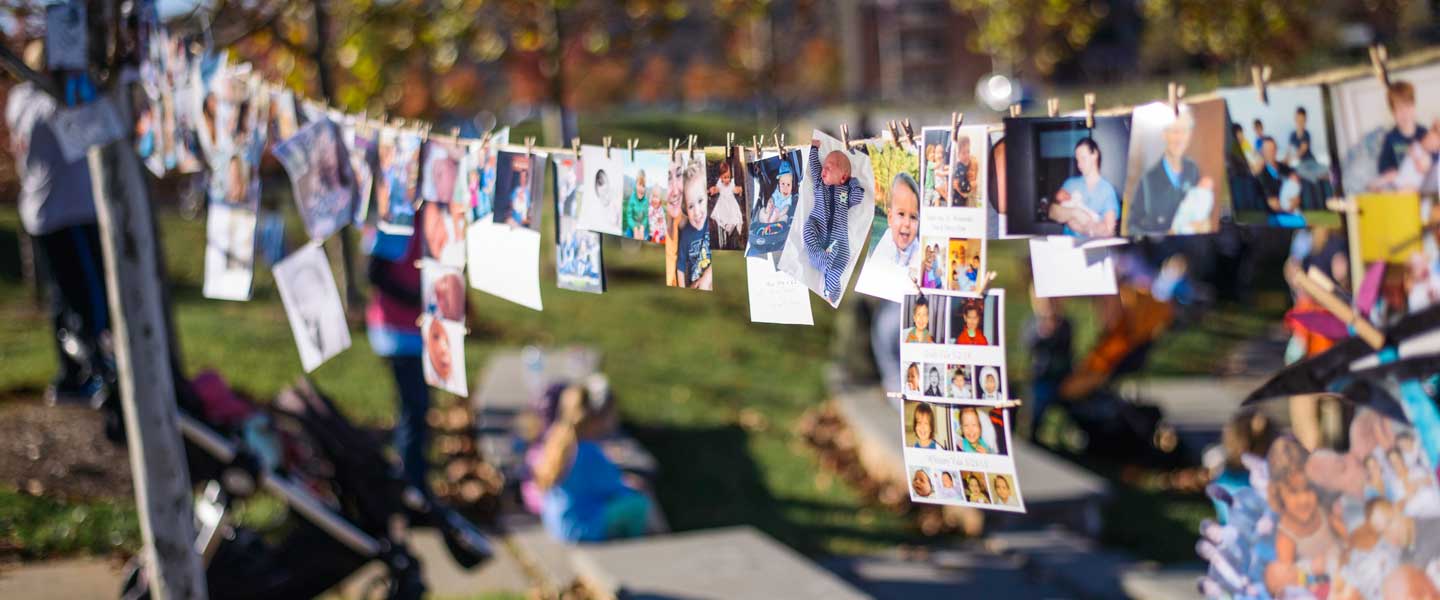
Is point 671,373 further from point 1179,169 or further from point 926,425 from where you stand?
point 1179,169

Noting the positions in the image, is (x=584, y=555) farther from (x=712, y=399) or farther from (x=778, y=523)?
(x=712, y=399)

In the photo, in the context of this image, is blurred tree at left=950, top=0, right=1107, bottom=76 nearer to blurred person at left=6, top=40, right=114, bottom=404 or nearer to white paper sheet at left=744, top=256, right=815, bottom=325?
blurred person at left=6, top=40, right=114, bottom=404

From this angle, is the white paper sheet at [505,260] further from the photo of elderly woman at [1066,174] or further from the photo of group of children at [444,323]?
the photo of elderly woman at [1066,174]

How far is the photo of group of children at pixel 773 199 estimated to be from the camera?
3477 mm

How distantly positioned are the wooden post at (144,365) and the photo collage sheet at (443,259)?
0.82 metres

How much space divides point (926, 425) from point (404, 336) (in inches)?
160

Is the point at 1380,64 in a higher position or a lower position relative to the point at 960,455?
higher

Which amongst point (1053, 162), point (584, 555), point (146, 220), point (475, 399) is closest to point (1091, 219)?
point (1053, 162)

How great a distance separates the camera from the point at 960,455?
337cm

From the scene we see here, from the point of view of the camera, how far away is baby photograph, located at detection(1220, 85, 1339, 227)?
133 inches

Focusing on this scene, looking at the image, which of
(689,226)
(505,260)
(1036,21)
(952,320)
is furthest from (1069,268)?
(1036,21)

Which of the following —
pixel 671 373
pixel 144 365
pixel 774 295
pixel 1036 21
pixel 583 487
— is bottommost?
pixel 583 487

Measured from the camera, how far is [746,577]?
6000mm

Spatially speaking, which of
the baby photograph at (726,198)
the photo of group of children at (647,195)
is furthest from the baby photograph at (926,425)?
Answer: the photo of group of children at (647,195)
